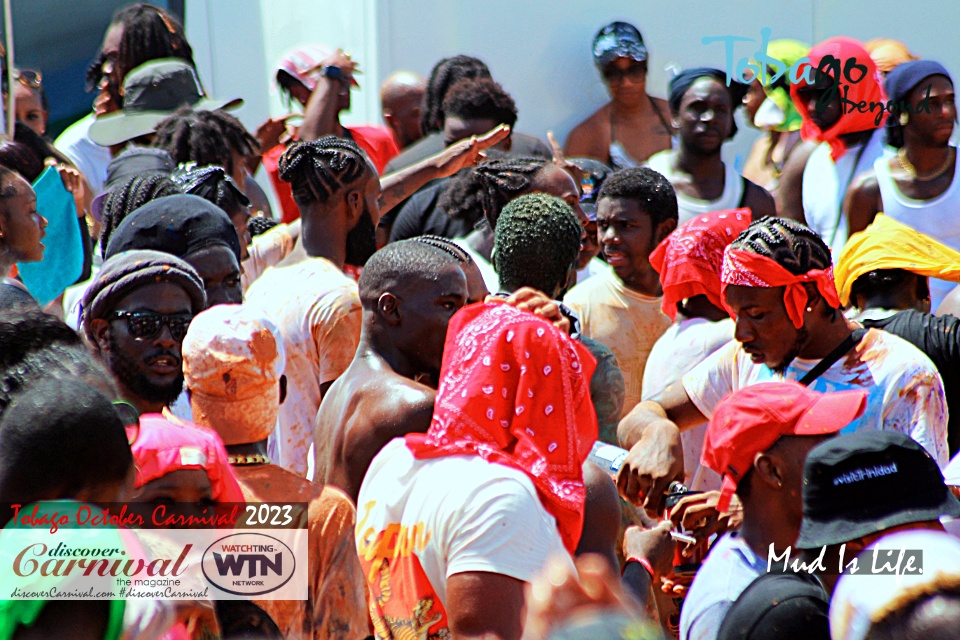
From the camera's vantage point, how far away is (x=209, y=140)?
602cm

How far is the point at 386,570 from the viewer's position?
125 inches

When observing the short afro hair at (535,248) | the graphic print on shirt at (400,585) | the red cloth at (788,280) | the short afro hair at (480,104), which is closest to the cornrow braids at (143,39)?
the short afro hair at (480,104)

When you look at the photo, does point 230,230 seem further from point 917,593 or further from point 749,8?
point 749,8

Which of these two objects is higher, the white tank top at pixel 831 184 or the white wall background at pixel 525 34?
the white wall background at pixel 525 34

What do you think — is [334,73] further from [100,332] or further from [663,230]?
[100,332]

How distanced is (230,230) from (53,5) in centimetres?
496

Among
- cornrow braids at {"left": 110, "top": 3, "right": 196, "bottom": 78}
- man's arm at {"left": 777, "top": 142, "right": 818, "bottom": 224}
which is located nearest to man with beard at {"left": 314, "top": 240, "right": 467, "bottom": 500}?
man's arm at {"left": 777, "top": 142, "right": 818, "bottom": 224}

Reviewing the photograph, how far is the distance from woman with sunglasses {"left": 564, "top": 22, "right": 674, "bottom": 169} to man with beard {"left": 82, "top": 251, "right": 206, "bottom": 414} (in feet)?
16.5

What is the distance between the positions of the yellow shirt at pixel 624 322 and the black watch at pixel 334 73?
2617mm

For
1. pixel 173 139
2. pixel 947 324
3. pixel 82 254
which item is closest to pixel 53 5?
pixel 173 139

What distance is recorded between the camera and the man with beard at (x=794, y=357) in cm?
385

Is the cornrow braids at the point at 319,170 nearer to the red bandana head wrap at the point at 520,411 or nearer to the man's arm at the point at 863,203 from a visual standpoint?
the red bandana head wrap at the point at 520,411

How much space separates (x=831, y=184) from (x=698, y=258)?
199 cm

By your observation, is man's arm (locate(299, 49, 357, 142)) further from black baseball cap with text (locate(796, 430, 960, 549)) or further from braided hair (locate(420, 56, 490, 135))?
black baseball cap with text (locate(796, 430, 960, 549))
